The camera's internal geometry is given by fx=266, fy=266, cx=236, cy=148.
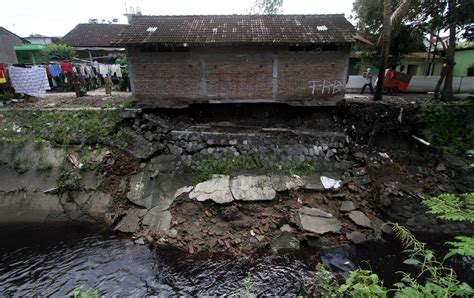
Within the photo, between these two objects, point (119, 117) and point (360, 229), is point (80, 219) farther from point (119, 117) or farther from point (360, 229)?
point (360, 229)

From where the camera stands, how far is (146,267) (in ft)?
30.3

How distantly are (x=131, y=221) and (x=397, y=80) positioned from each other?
62.3 feet

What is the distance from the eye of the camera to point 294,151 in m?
13.6

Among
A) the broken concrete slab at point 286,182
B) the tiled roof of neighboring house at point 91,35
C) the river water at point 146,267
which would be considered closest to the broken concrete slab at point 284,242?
the river water at point 146,267

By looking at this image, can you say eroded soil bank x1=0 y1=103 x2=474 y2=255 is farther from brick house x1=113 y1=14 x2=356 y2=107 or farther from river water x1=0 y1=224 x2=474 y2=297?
brick house x1=113 y1=14 x2=356 y2=107

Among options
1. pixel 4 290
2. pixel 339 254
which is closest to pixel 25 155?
pixel 4 290

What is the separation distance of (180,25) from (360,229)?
44.2 feet

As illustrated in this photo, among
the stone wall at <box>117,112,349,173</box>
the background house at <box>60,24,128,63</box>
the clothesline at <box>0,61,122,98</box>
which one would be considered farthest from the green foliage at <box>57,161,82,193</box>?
the background house at <box>60,24,128,63</box>

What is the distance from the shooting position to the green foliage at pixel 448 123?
44.2 feet

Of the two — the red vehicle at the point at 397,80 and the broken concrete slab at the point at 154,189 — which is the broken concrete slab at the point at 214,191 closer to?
the broken concrete slab at the point at 154,189

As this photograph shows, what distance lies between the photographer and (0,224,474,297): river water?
8398mm

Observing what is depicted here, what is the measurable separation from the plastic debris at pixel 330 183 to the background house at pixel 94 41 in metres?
21.1

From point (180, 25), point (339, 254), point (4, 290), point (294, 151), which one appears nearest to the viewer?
point (4, 290)

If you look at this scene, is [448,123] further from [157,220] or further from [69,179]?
[69,179]
